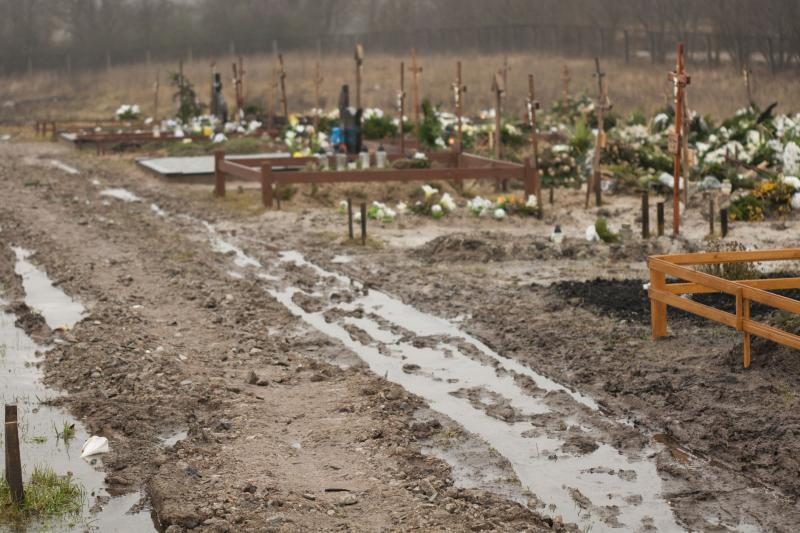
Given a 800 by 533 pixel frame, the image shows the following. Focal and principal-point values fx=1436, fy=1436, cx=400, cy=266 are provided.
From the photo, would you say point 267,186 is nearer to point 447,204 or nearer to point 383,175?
point 383,175

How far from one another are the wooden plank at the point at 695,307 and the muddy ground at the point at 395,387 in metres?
0.35

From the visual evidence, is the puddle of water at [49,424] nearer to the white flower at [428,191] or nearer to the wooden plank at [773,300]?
→ the wooden plank at [773,300]

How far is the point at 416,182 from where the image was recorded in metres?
24.4

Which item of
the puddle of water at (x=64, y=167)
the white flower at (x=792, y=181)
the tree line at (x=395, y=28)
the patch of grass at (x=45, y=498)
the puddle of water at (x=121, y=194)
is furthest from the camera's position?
the tree line at (x=395, y=28)

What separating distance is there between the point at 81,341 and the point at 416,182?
12116 mm

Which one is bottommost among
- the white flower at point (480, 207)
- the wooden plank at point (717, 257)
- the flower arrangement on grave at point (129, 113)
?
the flower arrangement on grave at point (129, 113)

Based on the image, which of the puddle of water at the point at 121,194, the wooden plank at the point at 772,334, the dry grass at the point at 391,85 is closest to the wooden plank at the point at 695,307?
the wooden plank at the point at 772,334

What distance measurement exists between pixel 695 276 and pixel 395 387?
262 cm

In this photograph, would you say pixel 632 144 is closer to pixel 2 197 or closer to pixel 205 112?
pixel 2 197

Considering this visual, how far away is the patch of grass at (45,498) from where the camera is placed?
8.26m

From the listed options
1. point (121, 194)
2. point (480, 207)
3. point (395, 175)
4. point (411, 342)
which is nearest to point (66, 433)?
point (411, 342)

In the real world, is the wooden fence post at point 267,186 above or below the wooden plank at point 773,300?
below

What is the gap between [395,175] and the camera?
22875 mm

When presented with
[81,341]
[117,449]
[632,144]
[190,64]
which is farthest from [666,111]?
[190,64]
